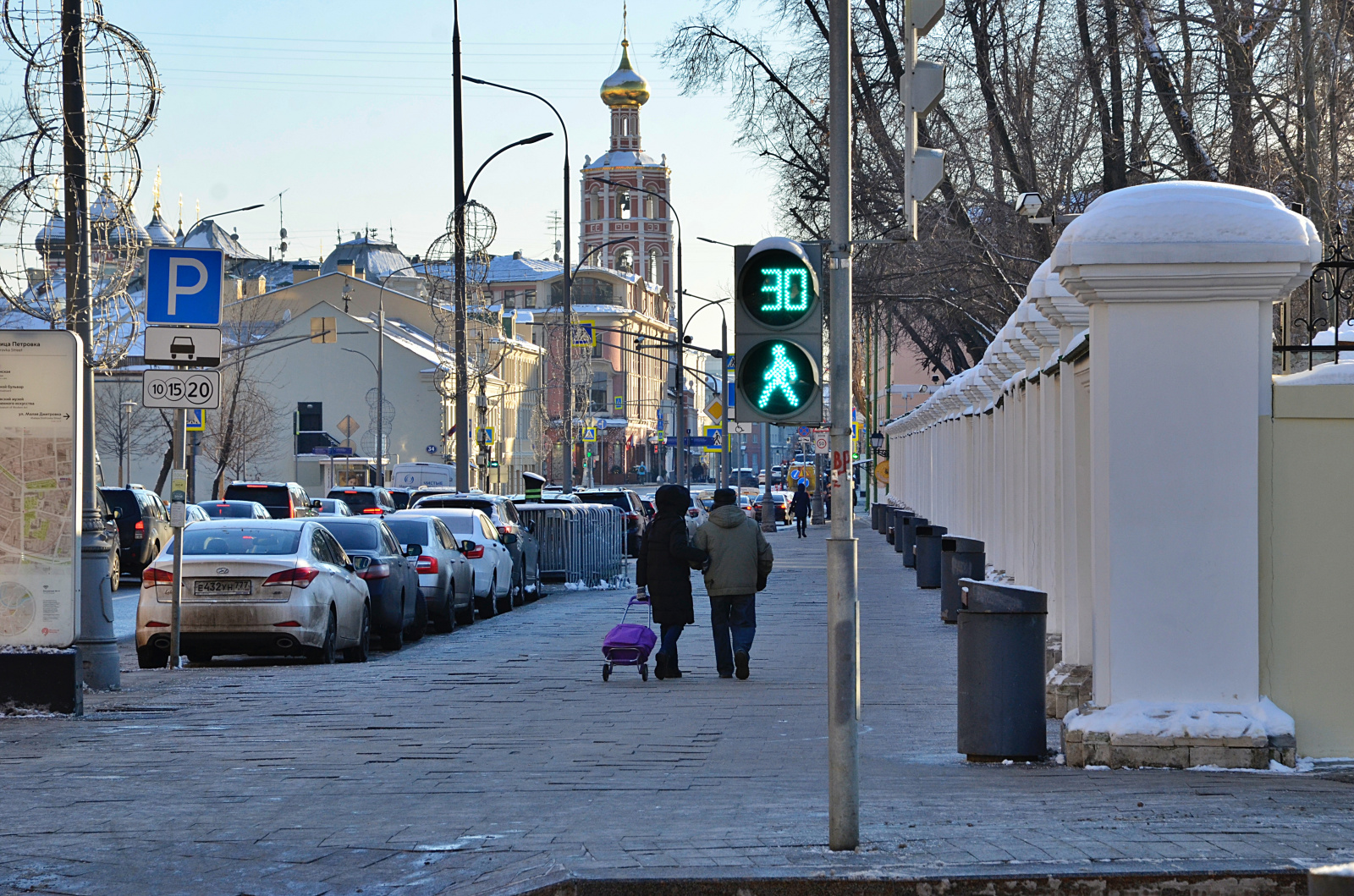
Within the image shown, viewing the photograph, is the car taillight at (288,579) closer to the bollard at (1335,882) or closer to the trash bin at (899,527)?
the bollard at (1335,882)

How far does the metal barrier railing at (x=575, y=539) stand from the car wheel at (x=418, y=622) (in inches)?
344

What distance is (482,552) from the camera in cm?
2380

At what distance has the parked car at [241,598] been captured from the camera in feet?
53.0

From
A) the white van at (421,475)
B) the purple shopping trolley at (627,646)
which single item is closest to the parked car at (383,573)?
the purple shopping trolley at (627,646)

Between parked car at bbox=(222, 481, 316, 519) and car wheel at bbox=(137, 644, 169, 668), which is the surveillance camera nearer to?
car wheel at bbox=(137, 644, 169, 668)

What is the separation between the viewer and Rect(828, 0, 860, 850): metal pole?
707 cm

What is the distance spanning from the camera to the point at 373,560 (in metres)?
18.8

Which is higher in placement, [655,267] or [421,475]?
[655,267]

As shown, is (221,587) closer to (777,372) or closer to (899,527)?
(777,372)

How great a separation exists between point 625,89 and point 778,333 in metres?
141

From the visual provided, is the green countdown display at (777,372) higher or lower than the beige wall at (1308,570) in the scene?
higher

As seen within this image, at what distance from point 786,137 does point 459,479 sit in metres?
8.69

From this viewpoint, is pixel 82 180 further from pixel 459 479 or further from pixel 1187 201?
pixel 459 479

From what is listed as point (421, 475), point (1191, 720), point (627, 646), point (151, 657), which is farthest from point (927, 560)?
point (421, 475)
